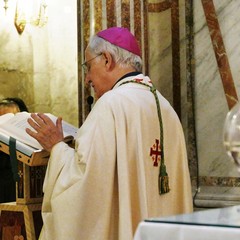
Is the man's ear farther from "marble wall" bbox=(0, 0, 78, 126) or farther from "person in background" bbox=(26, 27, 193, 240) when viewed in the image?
"marble wall" bbox=(0, 0, 78, 126)

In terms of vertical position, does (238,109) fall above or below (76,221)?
above

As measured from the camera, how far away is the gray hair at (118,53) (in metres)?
4.69

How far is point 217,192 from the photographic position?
5.99 meters

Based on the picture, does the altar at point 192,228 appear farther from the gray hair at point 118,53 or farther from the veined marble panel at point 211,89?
the veined marble panel at point 211,89

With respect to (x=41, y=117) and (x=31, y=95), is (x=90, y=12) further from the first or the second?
(x=31, y=95)

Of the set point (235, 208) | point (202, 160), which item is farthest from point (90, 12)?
point (235, 208)

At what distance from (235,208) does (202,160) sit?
3580 millimetres

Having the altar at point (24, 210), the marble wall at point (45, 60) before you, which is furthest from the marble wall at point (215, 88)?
the marble wall at point (45, 60)

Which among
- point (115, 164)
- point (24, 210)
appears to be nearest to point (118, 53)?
point (115, 164)

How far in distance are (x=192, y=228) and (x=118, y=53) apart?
2.69 meters

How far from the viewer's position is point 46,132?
4.43 metres

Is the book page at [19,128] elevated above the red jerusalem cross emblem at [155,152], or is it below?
above

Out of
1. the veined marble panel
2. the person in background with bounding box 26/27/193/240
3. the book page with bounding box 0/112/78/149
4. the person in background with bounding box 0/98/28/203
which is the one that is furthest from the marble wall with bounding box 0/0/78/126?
the person in background with bounding box 26/27/193/240

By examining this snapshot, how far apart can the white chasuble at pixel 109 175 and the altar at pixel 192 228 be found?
191cm
